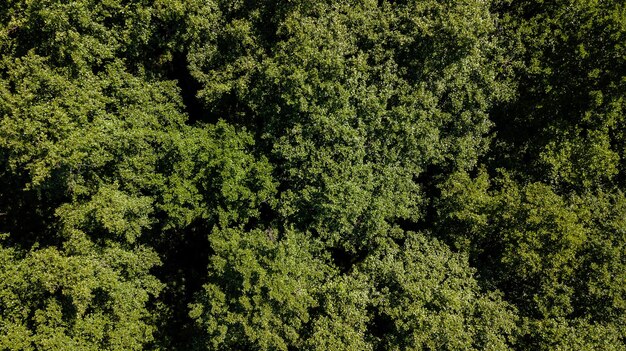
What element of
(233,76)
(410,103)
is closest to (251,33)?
(233,76)

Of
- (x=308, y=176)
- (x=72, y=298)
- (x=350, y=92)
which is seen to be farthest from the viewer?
(x=350, y=92)

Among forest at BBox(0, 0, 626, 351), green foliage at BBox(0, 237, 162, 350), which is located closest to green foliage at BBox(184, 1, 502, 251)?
forest at BBox(0, 0, 626, 351)

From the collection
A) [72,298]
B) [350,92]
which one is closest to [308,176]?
[350,92]

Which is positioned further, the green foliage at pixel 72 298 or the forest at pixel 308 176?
the forest at pixel 308 176

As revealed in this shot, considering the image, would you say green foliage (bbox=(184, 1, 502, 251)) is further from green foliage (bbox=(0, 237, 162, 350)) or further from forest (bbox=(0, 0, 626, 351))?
green foliage (bbox=(0, 237, 162, 350))

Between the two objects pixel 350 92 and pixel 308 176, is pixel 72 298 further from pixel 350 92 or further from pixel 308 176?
pixel 350 92

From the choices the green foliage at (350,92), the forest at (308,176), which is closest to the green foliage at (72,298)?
the forest at (308,176)

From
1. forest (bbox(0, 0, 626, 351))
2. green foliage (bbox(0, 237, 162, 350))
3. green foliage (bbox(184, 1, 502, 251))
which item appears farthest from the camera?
green foliage (bbox(184, 1, 502, 251))

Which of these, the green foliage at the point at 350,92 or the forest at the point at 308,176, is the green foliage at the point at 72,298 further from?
the green foliage at the point at 350,92
